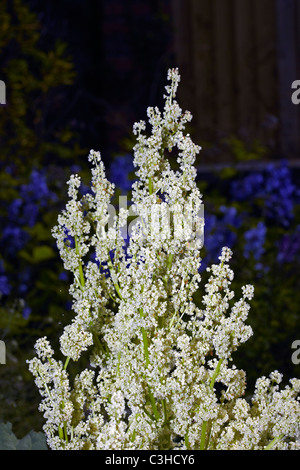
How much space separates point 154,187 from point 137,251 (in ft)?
0.29

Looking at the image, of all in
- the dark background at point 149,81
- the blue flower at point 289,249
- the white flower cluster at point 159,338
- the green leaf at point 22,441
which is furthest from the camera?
the dark background at point 149,81

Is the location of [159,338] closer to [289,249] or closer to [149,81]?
[289,249]

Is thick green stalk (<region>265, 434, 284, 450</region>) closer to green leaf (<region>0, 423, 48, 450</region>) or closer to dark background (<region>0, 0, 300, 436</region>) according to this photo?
green leaf (<region>0, 423, 48, 450</region>)

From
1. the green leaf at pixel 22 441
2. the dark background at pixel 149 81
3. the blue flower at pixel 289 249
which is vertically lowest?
the green leaf at pixel 22 441

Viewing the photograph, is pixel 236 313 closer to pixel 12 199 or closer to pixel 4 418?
pixel 4 418

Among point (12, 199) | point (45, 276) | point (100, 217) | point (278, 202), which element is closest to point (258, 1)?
point (278, 202)

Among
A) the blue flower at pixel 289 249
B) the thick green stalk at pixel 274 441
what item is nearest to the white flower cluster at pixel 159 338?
the thick green stalk at pixel 274 441

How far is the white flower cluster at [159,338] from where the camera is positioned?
0.78m

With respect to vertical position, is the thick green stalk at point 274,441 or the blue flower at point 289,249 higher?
the blue flower at point 289,249

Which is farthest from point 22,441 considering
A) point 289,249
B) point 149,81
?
point 149,81

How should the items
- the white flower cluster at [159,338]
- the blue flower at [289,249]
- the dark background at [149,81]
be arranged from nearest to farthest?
1. the white flower cluster at [159,338]
2. the blue flower at [289,249]
3. the dark background at [149,81]

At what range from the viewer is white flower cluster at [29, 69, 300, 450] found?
2.56 ft

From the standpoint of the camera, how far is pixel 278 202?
3.72m

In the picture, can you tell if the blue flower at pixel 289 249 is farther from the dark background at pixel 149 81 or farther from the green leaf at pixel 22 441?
the green leaf at pixel 22 441
